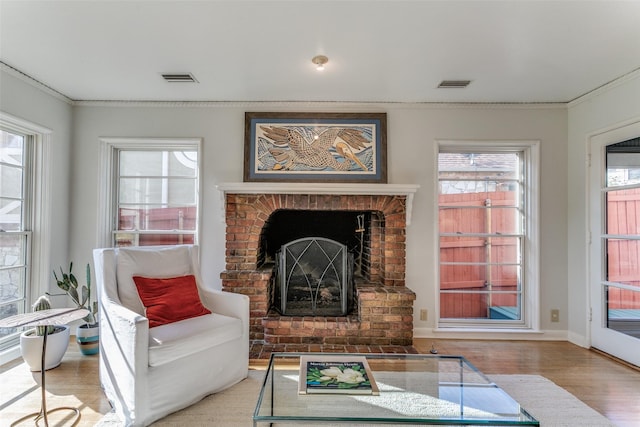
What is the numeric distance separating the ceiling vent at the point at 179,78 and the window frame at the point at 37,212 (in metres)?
1.26

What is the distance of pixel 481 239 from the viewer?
338 centimetres

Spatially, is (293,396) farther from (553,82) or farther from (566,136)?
(566,136)

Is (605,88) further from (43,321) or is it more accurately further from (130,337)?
(43,321)

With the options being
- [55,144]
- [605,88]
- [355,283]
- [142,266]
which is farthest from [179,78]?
[605,88]

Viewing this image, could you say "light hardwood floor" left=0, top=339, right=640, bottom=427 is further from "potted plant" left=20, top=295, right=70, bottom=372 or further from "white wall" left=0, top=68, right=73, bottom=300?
"white wall" left=0, top=68, right=73, bottom=300

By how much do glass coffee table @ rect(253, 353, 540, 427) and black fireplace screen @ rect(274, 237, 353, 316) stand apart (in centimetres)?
121

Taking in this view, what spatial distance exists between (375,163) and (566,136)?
1.93 metres

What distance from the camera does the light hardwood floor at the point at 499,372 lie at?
201 centimetres

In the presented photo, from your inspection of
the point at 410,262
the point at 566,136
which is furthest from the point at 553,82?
the point at 410,262

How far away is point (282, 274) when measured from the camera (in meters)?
3.17

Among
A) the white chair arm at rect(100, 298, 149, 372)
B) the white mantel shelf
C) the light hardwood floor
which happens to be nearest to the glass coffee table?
the white chair arm at rect(100, 298, 149, 372)

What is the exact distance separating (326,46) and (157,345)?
7.00ft

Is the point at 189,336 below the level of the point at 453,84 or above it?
below

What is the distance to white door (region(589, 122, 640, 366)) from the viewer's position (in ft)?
8.92
